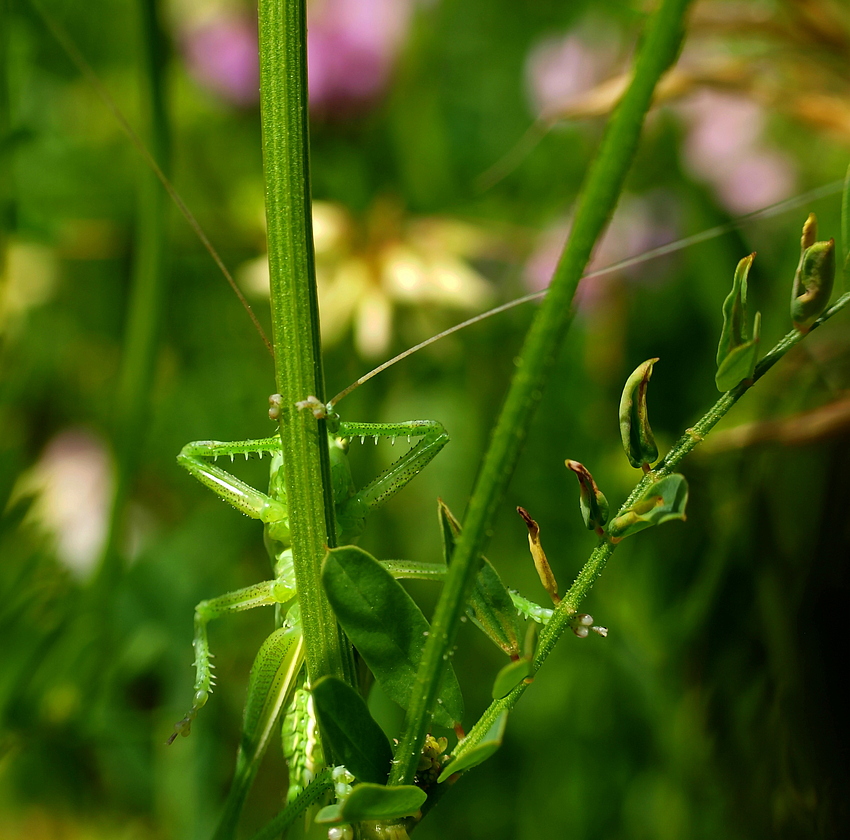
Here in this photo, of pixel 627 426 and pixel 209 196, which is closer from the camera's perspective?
pixel 627 426

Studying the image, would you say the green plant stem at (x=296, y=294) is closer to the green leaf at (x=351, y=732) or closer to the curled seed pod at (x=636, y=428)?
the green leaf at (x=351, y=732)

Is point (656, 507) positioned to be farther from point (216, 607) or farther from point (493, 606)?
point (216, 607)

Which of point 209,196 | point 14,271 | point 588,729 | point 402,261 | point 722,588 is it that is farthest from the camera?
point 209,196

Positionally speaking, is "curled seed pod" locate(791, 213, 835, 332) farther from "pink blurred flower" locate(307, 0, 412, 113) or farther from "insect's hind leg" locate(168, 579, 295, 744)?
"pink blurred flower" locate(307, 0, 412, 113)

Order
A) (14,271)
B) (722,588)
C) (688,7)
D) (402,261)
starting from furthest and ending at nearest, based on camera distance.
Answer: (14,271) < (402,261) < (722,588) < (688,7)

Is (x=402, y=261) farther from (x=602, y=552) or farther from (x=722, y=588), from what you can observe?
(x=602, y=552)

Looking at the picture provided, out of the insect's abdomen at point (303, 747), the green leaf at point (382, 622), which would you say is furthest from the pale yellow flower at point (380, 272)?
the green leaf at point (382, 622)

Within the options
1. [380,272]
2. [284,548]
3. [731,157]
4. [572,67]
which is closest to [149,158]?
[284,548]

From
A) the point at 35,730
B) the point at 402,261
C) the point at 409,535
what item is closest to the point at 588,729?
the point at 409,535

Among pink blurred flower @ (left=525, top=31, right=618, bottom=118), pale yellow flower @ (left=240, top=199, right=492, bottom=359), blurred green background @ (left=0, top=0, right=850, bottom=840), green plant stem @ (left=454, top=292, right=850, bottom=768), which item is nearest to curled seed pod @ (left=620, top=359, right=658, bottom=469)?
green plant stem @ (left=454, top=292, right=850, bottom=768)
